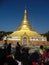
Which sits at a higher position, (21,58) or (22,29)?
(22,29)

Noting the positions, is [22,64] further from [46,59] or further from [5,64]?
[5,64]

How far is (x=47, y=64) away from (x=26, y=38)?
81.3 feet

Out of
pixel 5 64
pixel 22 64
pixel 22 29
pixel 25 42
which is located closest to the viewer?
pixel 5 64

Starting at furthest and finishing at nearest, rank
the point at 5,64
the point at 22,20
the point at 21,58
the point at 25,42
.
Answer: the point at 22,20
the point at 25,42
the point at 21,58
the point at 5,64

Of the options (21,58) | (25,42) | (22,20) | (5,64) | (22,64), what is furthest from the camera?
(22,20)

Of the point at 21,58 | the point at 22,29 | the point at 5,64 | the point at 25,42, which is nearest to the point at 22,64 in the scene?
the point at 21,58

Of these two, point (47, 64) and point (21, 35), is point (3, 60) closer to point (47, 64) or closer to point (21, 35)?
point (47, 64)

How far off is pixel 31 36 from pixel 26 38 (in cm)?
109

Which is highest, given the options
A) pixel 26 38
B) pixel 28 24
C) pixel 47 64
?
pixel 28 24

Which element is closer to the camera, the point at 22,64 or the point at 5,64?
the point at 5,64

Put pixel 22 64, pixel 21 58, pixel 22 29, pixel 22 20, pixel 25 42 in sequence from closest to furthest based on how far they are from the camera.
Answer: pixel 22 64 → pixel 21 58 → pixel 25 42 → pixel 22 29 → pixel 22 20

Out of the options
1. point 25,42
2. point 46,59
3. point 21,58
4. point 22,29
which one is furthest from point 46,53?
point 22,29

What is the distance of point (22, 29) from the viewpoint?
1433 inches

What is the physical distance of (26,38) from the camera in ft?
104
